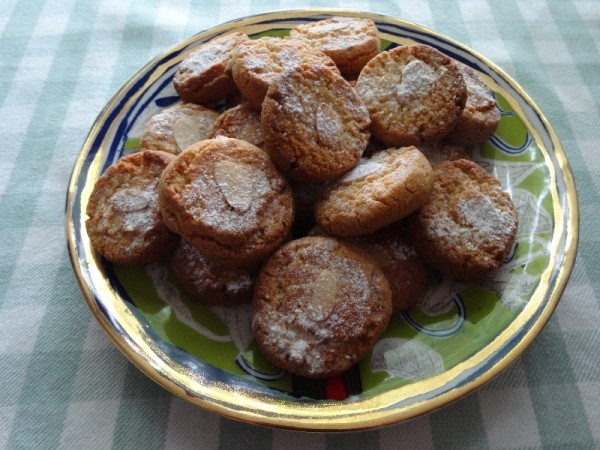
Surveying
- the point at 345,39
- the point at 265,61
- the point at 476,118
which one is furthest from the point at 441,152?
the point at 265,61

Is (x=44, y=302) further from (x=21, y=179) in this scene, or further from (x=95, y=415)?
(x=21, y=179)

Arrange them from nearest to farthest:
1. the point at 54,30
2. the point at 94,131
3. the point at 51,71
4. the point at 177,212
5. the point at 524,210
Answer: the point at 177,212, the point at 524,210, the point at 94,131, the point at 51,71, the point at 54,30

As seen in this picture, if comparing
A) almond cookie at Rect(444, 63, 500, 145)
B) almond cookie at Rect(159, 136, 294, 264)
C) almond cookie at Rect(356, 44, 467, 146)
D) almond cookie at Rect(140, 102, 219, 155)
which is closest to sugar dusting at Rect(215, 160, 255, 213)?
almond cookie at Rect(159, 136, 294, 264)

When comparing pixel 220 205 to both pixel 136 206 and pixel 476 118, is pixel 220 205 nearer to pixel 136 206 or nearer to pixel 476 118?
pixel 136 206

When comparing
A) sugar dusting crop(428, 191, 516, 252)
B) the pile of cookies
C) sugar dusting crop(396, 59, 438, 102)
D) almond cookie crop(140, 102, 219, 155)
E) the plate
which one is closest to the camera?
the plate

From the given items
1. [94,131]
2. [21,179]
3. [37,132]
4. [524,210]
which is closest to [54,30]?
[37,132]

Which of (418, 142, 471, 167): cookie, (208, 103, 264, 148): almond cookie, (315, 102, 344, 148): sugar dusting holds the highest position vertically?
(315, 102, 344, 148): sugar dusting

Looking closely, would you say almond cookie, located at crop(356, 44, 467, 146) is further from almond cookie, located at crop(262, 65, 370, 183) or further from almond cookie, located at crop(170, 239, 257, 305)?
almond cookie, located at crop(170, 239, 257, 305)
